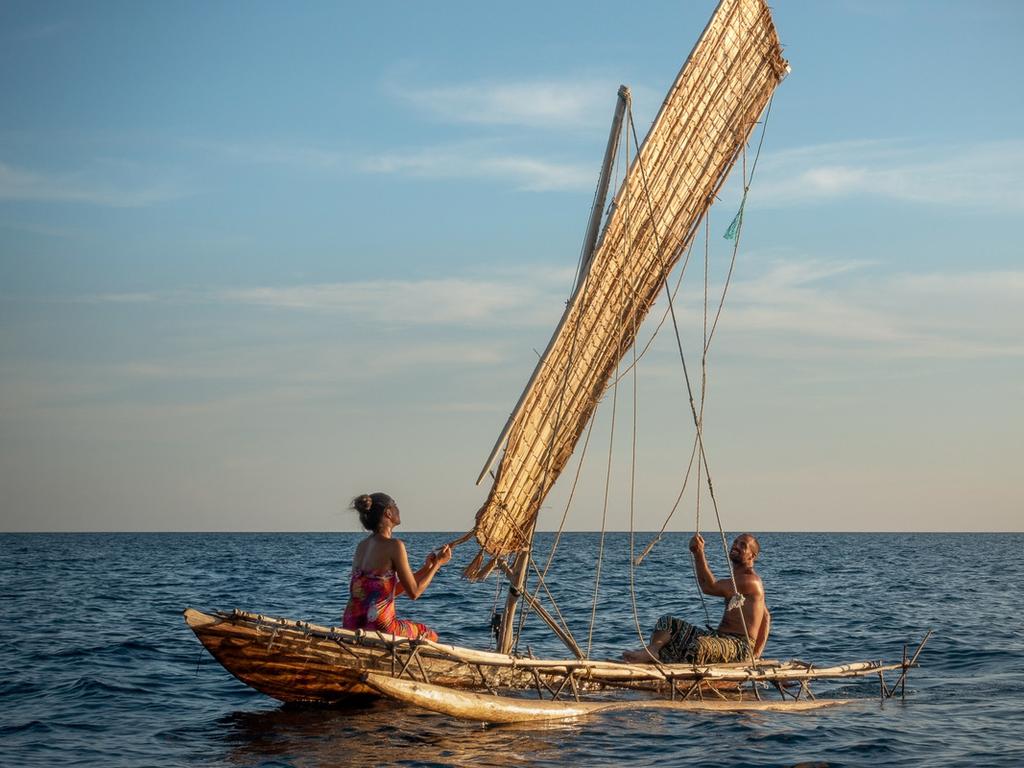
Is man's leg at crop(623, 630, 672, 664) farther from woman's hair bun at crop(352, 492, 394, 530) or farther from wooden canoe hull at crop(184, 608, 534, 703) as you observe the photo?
woman's hair bun at crop(352, 492, 394, 530)

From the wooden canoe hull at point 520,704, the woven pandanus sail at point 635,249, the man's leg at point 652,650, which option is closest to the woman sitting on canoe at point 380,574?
the wooden canoe hull at point 520,704

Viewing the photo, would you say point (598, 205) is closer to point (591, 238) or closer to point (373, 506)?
point (591, 238)

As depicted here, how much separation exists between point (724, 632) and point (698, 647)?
28.8 inches

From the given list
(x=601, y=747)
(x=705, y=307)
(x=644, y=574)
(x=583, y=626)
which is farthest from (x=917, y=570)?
(x=601, y=747)

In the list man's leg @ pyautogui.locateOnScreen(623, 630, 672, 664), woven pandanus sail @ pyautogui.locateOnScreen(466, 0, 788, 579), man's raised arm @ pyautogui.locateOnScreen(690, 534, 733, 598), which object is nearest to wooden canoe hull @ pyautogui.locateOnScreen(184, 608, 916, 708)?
man's leg @ pyautogui.locateOnScreen(623, 630, 672, 664)

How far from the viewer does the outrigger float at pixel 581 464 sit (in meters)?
11.0

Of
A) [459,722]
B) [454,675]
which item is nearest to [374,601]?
[454,675]

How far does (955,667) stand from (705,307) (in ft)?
24.7

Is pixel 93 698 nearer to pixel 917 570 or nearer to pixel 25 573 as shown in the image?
pixel 25 573

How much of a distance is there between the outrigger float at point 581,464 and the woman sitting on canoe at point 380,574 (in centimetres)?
59

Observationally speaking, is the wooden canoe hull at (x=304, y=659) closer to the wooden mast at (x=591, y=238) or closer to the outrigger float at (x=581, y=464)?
the outrigger float at (x=581, y=464)

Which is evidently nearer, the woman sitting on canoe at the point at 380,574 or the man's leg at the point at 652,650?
the woman sitting on canoe at the point at 380,574

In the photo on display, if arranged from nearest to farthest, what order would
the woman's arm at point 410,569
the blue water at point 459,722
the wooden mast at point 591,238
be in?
the blue water at point 459,722
the woman's arm at point 410,569
the wooden mast at point 591,238

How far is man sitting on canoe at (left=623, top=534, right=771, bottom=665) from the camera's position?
13.0 meters
